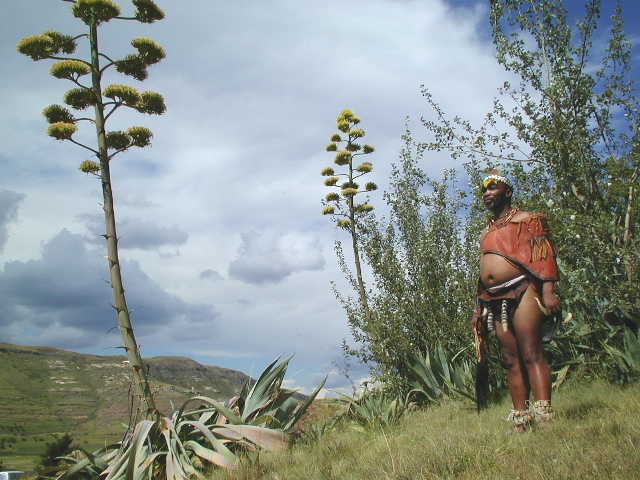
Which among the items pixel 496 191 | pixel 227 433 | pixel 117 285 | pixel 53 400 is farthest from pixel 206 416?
pixel 53 400

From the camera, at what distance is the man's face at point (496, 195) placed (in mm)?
5188

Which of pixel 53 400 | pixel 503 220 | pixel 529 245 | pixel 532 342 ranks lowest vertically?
pixel 53 400

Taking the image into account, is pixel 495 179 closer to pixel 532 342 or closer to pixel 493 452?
pixel 532 342

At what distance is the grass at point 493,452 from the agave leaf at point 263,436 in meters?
0.19

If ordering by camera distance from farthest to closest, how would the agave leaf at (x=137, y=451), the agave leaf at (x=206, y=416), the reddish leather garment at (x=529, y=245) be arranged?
1. the agave leaf at (x=206, y=416)
2. the agave leaf at (x=137, y=451)
3. the reddish leather garment at (x=529, y=245)

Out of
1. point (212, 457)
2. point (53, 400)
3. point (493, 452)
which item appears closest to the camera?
point (493, 452)

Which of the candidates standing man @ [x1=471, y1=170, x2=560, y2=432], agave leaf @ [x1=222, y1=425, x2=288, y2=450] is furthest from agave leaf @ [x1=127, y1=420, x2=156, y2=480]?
standing man @ [x1=471, y1=170, x2=560, y2=432]

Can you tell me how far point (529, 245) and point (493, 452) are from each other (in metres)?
2.03

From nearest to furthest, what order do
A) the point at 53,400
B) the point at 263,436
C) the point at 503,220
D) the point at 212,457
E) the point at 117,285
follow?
the point at 503,220
the point at 212,457
the point at 263,436
the point at 117,285
the point at 53,400

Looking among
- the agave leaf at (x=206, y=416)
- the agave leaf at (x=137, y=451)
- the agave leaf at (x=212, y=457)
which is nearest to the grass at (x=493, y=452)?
the agave leaf at (x=212, y=457)

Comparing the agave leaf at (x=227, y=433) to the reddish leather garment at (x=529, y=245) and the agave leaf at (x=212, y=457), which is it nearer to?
the agave leaf at (x=212, y=457)

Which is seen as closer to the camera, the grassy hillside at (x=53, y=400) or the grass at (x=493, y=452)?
the grass at (x=493, y=452)

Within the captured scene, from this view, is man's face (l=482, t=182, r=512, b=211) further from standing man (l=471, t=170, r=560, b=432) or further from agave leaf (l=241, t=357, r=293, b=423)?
agave leaf (l=241, t=357, r=293, b=423)

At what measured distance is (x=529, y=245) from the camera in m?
4.87
